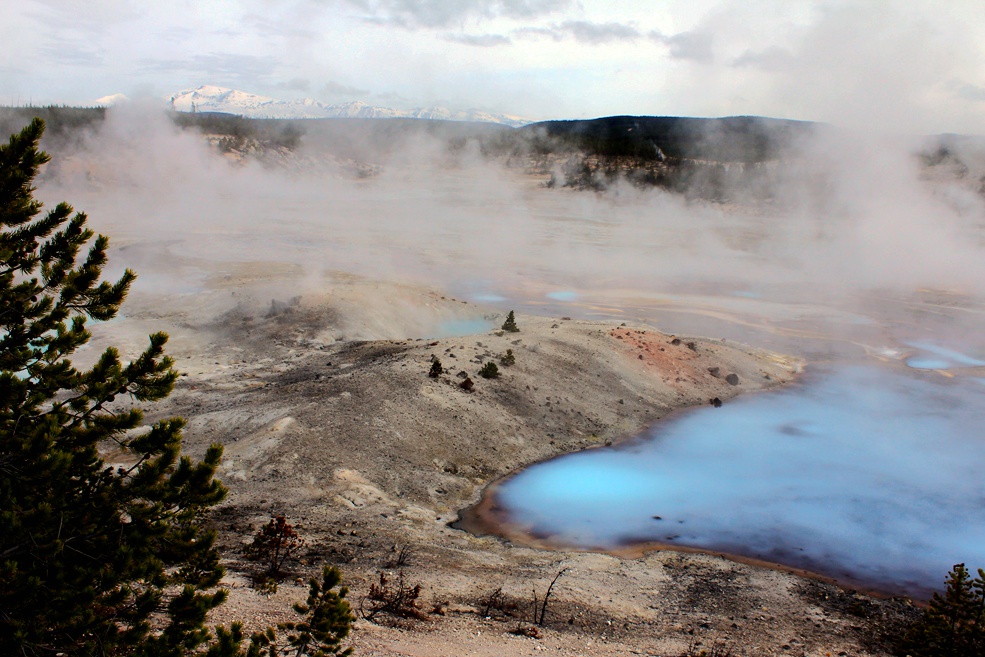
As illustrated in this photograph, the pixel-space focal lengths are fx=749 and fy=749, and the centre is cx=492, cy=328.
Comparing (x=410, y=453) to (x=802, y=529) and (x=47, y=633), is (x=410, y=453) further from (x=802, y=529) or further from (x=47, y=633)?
(x=47, y=633)

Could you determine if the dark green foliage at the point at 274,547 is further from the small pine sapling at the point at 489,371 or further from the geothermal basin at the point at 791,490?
the small pine sapling at the point at 489,371

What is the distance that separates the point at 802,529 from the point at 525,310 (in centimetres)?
1286

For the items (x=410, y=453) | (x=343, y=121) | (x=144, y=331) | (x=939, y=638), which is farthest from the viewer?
(x=343, y=121)

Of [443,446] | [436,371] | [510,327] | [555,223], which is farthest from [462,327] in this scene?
[555,223]

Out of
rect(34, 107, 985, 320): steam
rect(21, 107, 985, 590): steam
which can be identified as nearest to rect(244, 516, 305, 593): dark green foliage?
rect(21, 107, 985, 590): steam

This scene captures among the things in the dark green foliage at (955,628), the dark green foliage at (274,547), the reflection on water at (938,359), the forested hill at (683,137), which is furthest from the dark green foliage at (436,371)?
the forested hill at (683,137)

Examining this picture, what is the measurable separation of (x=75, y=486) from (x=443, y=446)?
7873 millimetres

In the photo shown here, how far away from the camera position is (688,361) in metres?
16.9

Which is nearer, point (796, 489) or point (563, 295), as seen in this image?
point (796, 489)

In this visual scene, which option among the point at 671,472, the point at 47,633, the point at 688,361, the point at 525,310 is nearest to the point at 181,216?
the point at 525,310

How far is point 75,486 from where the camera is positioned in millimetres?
3838

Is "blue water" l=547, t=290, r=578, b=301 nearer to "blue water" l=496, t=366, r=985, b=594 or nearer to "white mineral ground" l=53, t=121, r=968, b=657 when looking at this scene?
"white mineral ground" l=53, t=121, r=968, b=657

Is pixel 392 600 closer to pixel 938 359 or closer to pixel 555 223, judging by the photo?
pixel 938 359

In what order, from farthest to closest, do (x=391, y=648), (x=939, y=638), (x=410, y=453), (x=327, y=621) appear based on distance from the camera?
(x=410, y=453) → (x=939, y=638) → (x=391, y=648) → (x=327, y=621)
